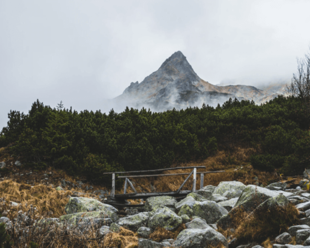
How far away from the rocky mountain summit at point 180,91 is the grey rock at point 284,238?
235 feet

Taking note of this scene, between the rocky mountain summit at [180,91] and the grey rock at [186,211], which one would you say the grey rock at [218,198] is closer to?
the grey rock at [186,211]

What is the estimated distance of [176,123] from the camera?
15305 millimetres

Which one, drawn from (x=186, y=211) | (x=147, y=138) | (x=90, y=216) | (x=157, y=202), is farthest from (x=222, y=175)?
(x=90, y=216)

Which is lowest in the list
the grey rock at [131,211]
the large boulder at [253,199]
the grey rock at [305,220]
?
Answer: the grey rock at [131,211]

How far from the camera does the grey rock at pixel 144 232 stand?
519 cm

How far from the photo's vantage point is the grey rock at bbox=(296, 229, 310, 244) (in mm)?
3387

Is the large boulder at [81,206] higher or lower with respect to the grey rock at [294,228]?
lower

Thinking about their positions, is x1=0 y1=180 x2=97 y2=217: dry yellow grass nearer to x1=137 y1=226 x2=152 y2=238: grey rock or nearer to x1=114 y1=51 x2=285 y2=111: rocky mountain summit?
x1=137 y1=226 x2=152 y2=238: grey rock

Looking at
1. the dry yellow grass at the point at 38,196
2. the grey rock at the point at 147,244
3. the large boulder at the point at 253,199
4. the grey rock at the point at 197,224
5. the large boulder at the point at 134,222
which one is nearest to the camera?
the grey rock at the point at 147,244

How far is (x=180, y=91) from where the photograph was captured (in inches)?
3634

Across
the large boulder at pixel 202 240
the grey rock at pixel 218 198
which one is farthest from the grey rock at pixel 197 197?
the large boulder at pixel 202 240

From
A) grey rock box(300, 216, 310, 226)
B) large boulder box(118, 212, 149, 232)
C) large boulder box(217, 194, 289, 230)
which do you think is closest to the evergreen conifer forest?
large boulder box(217, 194, 289, 230)

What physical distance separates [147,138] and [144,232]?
803 centimetres

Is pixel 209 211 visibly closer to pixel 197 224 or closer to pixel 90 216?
pixel 197 224
